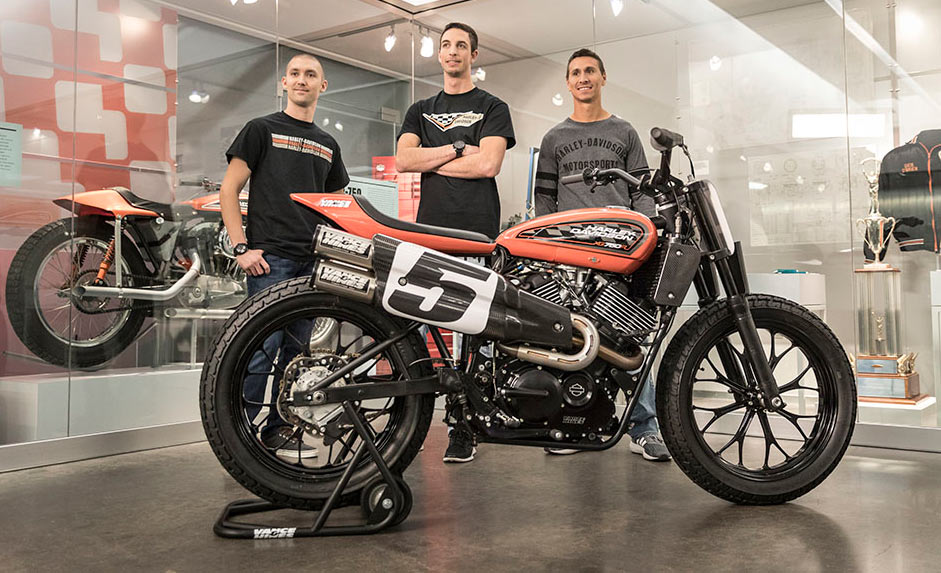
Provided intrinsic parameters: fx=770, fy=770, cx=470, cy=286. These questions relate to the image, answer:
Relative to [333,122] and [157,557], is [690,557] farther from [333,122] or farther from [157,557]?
[333,122]

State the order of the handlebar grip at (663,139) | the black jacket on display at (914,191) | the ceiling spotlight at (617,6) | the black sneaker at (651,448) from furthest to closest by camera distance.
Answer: the ceiling spotlight at (617,6), the black jacket on display at (914,191), the black sneaker at (651,448), the handlebar grip at (663,139)

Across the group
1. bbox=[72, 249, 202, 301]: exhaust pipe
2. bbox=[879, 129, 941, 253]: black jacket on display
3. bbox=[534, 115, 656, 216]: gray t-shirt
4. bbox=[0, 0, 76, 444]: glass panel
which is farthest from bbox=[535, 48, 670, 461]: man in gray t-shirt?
bbox=[0, 0, 76, 444]: glass panel

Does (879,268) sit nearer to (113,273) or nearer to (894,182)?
(894,182)

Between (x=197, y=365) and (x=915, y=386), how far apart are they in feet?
11.7

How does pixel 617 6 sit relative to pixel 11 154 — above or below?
above

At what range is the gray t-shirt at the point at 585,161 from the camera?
10.7 ft

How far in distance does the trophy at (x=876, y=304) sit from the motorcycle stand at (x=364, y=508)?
8.72 feet

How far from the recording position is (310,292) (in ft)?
6.93

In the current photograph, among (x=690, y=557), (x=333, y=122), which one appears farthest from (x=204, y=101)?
(x=690, y=557)

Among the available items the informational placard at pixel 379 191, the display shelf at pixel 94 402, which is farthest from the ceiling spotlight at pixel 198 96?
the display shelf at pixel 94 402

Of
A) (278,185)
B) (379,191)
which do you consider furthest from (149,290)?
(379,191)

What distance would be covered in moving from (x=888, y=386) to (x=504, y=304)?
2497 mm

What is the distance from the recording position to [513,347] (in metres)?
2.17

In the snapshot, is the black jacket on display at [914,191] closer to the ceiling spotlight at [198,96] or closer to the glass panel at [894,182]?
the glass panel at [894,182]
